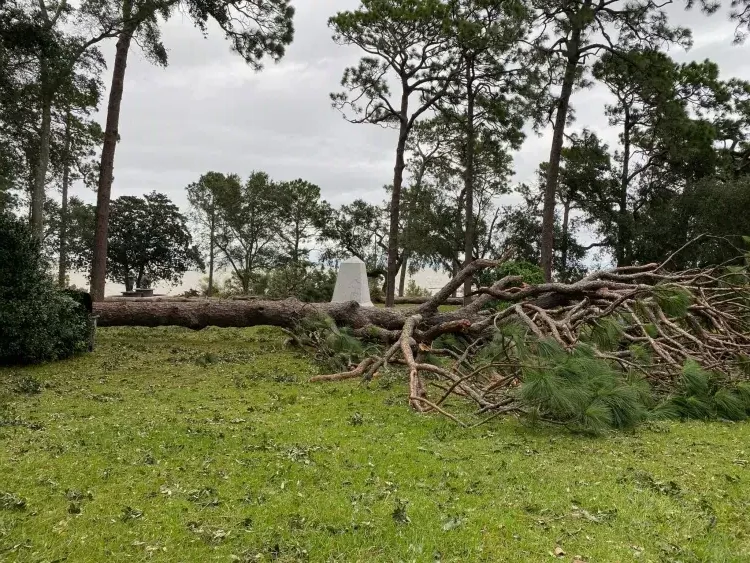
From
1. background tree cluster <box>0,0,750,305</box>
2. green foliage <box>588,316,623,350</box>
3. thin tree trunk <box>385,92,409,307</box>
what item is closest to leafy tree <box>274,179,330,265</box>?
background tree cluster <box>0,0,750,305</box>

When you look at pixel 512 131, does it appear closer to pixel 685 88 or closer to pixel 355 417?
pixel 685 88

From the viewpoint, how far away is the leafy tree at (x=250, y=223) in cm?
2494

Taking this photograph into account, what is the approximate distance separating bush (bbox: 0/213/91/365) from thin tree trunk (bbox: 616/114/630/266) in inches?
662

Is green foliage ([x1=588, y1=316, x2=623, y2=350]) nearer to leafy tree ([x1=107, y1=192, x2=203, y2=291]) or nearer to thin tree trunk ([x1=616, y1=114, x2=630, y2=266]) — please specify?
thin tree trunk ([x1=616, y1=114, x2=630, y2=266])

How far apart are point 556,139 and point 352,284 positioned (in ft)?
20.0

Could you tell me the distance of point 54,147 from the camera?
13.3 metres

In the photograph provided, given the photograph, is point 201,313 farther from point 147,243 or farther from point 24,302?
point 147,243

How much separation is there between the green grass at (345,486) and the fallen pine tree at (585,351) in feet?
0.90

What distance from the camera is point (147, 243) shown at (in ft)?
72.8

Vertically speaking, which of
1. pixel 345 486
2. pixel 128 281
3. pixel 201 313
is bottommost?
pixel 345 486

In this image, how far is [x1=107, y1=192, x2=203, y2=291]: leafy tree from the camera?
2191 cm

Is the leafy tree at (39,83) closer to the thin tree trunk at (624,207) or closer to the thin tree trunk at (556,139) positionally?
the thin tree trunk at (556,139)

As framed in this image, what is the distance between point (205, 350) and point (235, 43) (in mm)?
5897

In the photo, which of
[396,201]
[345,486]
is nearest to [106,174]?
[396,201]
